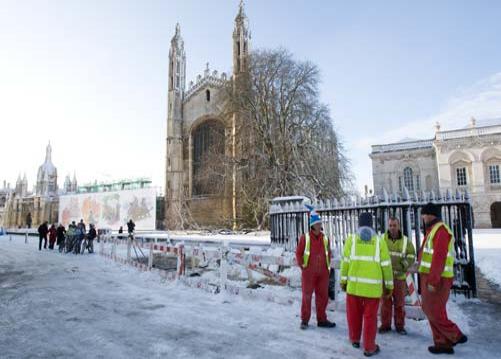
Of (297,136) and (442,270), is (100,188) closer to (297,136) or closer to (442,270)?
(297,136)

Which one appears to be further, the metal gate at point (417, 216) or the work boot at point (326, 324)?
the metal gate at point (417, 216)

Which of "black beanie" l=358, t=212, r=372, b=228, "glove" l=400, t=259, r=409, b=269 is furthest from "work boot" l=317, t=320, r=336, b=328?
"black beanie" l=358, t=212, r=372, b=228

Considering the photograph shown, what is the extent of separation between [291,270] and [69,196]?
47755 mm

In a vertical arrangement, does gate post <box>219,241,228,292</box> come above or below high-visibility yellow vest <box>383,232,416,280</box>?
below

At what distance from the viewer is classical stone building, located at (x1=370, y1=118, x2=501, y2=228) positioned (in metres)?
32.8

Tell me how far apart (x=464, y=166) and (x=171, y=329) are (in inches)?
1460

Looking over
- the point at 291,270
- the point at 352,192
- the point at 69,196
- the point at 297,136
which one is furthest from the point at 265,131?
the point at 69,196

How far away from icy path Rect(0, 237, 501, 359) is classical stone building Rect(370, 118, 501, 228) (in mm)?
31220

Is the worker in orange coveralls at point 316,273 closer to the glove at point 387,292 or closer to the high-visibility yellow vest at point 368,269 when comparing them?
the high-visibility yellow vest at point 368,269

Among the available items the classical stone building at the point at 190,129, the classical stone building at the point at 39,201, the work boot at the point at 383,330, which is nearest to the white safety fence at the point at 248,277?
the work boot at the point at 383,330

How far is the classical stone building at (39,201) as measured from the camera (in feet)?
233

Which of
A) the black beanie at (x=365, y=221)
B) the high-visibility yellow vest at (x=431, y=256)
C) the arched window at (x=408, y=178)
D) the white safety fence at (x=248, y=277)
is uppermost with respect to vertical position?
the arched window at (x=408, y=178)

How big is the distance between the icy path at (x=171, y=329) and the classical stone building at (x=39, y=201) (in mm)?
73158

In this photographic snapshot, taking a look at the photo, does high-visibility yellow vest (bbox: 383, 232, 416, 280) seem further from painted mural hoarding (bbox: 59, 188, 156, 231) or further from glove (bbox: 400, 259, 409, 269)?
painted mural hoarding (bbox: 59, 188, 156, 231)
